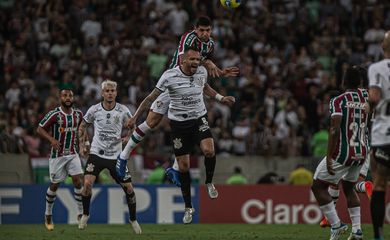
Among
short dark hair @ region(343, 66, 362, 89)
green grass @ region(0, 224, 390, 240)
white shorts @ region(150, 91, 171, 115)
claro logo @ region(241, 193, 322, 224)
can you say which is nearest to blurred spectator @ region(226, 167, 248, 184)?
claro logo @ region(241, 193, 322, 224)

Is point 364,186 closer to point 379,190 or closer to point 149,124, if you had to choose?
point 149,124

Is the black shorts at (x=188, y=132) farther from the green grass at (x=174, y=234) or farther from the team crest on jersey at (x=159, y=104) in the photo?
the green grass at (x=174, y=234)

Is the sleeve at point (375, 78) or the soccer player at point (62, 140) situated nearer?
the sleeve at point (375, 78)

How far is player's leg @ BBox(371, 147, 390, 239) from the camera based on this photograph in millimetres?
13641

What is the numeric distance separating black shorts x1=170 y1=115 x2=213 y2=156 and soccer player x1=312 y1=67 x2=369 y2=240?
3.07 metres

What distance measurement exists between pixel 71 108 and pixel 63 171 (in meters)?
1.30

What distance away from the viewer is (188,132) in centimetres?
1833

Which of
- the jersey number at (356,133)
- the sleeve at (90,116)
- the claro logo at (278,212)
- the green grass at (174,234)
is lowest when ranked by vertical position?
the claro logo at (278,212)

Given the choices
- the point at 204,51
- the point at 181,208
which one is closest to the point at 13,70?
the point at 181,208

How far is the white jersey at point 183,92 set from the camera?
18094 millimetres

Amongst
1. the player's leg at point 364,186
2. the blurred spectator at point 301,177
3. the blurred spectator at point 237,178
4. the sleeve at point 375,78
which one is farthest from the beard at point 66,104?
the sleeve at point 375,78

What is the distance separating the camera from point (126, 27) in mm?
32375

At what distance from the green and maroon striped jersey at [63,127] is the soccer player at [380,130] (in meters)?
8.85

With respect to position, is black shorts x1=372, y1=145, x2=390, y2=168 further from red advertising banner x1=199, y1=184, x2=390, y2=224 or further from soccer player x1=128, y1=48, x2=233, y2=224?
red advertising banner x1=199, y1=184, x2=390, y2=224
